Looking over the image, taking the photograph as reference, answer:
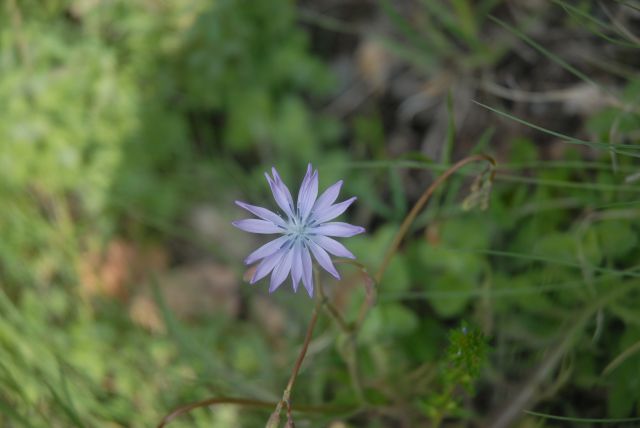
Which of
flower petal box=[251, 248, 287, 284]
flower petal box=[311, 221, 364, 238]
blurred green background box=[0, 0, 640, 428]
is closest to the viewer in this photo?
flower petal box=[311, 221, 364, 238]

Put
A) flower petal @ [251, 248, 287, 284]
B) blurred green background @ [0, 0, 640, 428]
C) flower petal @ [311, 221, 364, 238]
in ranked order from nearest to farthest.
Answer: flower petal @ [311, 221, 364, 238] < flower petal @ [251, 248, 287, 284] < blurred green background @ [0, 0, 640, 428]

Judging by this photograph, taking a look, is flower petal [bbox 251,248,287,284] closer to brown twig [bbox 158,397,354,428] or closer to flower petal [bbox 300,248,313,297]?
flower petal [bbox 300,248,313,297]

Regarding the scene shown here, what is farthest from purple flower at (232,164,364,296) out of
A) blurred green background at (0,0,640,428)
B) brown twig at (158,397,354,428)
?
blurred green background at (0,0,640,428)

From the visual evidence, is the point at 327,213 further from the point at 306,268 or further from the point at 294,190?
the point at 294,190

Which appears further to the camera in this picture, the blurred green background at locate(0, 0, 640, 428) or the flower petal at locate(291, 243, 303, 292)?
the blurred green background at locate(0, 0, 640, 428)

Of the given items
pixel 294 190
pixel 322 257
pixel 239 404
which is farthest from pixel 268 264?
pixel 294 190

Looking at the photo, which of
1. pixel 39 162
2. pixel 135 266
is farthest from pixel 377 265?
pixel 39 162

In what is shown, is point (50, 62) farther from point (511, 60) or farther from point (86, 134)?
point (511, 60)
